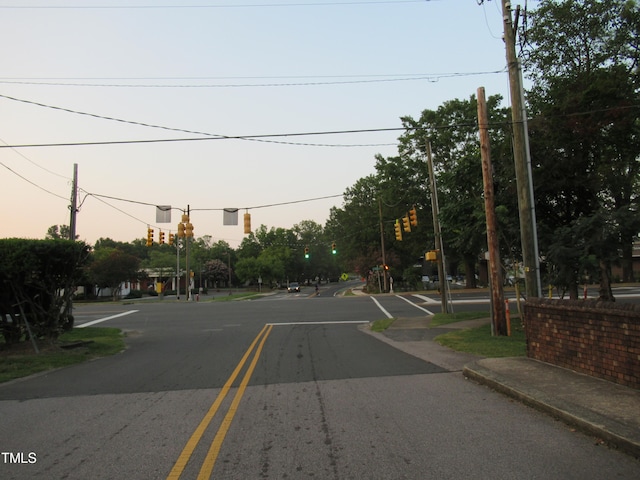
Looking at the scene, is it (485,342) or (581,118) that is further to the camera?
(581,118)

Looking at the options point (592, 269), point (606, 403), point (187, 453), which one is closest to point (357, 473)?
point (187, 453)

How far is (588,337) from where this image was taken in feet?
25.4

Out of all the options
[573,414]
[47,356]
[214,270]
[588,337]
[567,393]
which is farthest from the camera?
[214,270]

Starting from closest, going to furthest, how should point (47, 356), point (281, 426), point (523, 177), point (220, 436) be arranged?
point (220, 436) → point (281, 426) → point (523, 177) → point (47, 356)

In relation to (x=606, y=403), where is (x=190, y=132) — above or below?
above

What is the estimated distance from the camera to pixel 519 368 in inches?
341

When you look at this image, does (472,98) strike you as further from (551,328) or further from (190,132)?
(551,328)

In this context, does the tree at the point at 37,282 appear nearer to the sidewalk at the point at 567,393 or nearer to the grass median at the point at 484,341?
the sidewalk at the point at 567,393

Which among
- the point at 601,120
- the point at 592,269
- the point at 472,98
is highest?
the point at 472,98

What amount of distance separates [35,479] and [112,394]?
12.7ft

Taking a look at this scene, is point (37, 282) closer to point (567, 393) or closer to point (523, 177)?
point (567, 393)

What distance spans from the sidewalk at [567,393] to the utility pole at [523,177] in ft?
9.36

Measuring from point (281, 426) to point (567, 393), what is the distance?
3855mm

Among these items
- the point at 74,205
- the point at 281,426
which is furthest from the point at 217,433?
the point at 74,205
